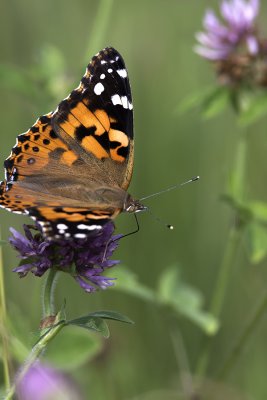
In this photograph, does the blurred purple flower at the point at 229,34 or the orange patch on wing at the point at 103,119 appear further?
the blurred purple flower at the point at 229,34

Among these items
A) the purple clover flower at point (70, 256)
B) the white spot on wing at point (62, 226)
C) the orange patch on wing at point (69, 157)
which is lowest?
the purple clover flower at point (70, 256)

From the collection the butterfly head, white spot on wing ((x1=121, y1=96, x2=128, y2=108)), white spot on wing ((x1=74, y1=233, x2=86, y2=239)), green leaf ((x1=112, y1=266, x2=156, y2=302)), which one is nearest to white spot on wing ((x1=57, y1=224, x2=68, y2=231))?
white spot on wing ((x1=74, y1=233, x2=86, y2=239))

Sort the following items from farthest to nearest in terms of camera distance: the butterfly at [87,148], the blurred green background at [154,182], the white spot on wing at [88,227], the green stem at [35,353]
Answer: the blurred green background at [154,182] < the butterfly at [87,148] < the white spot on wing at [88,227] < the green stem at [35,353]

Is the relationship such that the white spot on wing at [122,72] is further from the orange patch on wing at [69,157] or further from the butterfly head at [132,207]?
the butterfly head at [132,207]

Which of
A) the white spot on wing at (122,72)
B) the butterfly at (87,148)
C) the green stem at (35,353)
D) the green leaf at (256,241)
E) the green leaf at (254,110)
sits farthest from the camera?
the green leaf at (254,110)

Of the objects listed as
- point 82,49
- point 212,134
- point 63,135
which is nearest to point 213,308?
point 63,135

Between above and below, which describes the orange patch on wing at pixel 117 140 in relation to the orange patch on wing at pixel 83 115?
below

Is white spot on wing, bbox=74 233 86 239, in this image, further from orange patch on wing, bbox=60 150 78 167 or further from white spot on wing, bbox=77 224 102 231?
orange patch on wing, bbox=60 150 78 167

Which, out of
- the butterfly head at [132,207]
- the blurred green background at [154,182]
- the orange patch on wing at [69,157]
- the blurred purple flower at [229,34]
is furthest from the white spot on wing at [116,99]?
the blurred purple flower at [229,34]
